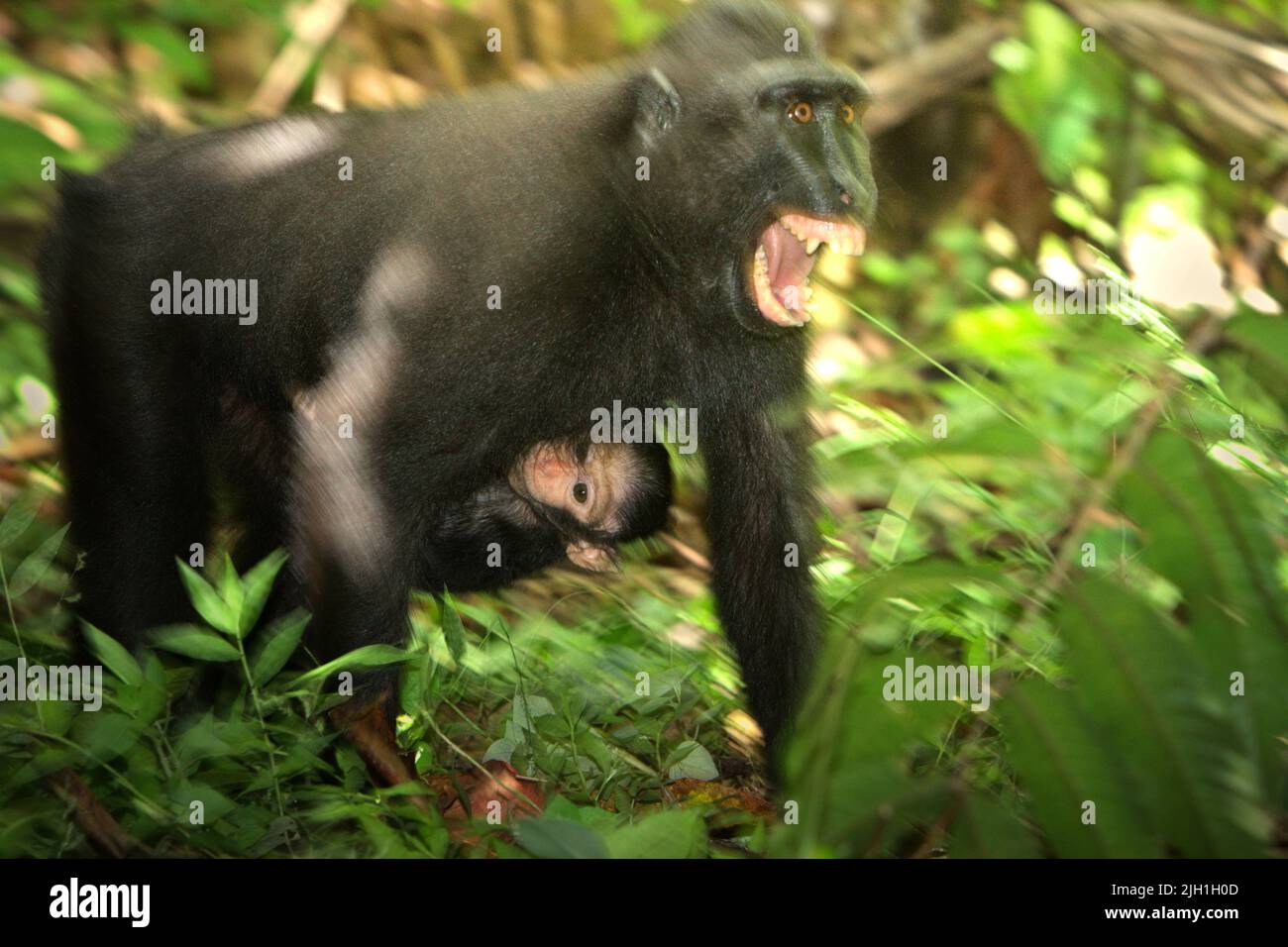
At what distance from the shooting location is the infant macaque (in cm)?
416

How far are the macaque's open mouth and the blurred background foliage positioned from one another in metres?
0.44

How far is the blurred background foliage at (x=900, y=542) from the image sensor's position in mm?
1732

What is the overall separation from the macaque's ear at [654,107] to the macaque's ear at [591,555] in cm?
123

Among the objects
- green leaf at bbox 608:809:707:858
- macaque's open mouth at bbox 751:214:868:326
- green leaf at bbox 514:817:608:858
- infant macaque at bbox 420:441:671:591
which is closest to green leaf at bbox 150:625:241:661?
green leaf at bbox 514:817:608:858

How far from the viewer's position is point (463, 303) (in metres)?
3.57

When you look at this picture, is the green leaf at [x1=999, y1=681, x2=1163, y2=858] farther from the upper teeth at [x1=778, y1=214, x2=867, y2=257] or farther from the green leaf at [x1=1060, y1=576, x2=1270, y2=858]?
the upper teeth at [x1=778, y1=214, x2=867, y2=257]

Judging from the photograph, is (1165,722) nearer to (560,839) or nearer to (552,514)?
(560,839)

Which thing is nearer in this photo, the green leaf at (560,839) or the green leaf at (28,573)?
the green leaf at (560,839)

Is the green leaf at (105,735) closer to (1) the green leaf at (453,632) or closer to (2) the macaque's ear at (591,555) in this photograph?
(1) the green leaf at (453,632)

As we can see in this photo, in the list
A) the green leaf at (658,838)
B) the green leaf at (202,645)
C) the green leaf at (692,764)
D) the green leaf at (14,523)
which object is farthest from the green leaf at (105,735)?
the green leaf at (692,764)

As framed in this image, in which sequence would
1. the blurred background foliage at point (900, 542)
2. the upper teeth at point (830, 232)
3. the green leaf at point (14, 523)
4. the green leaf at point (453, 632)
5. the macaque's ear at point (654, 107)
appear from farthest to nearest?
the macaque's ear at point (654, 107), the upper teeth at point (830, 232), the green leaf at point (453, 632), the green leaf at point (14, 523), the blurred background foliage at point (900, 542)

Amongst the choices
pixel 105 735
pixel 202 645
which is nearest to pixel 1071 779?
pixel 202 645

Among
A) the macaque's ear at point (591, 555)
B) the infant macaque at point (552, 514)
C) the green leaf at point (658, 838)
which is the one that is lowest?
the green leaf at point (658, 838)

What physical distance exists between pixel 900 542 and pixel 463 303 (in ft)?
6.03
